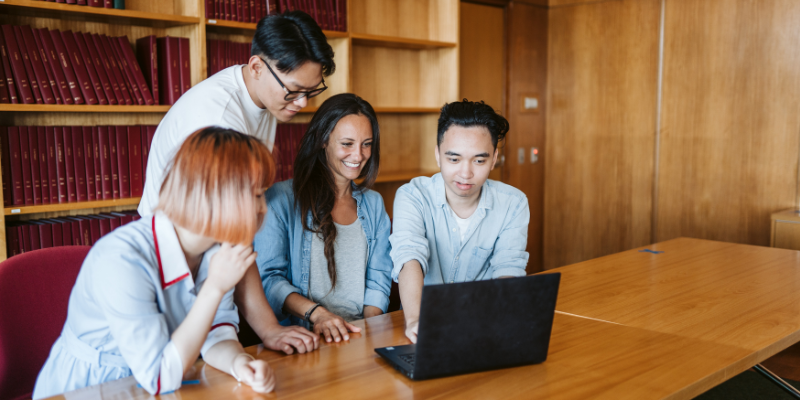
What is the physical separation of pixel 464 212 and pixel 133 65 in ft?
5.58

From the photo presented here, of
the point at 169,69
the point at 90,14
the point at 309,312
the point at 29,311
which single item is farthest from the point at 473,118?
the point at 90,14

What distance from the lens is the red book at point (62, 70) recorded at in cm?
251

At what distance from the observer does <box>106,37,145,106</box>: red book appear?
2705mm

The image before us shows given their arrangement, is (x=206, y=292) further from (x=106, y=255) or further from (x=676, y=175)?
(x=676, y=175)

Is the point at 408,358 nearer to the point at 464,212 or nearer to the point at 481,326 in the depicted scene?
the point at 481,326

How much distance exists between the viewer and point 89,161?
266cm

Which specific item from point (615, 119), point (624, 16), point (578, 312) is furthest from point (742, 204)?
point (578, 312)

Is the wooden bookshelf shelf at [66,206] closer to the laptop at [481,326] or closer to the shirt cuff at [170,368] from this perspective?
the shirt cuff at [170,368]

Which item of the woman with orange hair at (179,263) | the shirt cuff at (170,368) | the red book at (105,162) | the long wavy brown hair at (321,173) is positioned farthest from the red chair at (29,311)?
Result: the red book at (105,162)

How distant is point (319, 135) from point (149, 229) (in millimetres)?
848

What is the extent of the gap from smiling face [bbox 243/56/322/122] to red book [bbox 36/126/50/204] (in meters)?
1.18

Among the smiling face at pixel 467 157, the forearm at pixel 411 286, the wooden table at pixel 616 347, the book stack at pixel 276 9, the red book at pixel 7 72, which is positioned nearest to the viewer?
the wooden table at pixel 616 347

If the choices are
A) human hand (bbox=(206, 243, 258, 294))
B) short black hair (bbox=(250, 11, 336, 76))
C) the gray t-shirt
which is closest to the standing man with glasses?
short black hair (bbox=(250, 11, 336, 76))

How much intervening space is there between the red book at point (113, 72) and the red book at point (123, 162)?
138mm
